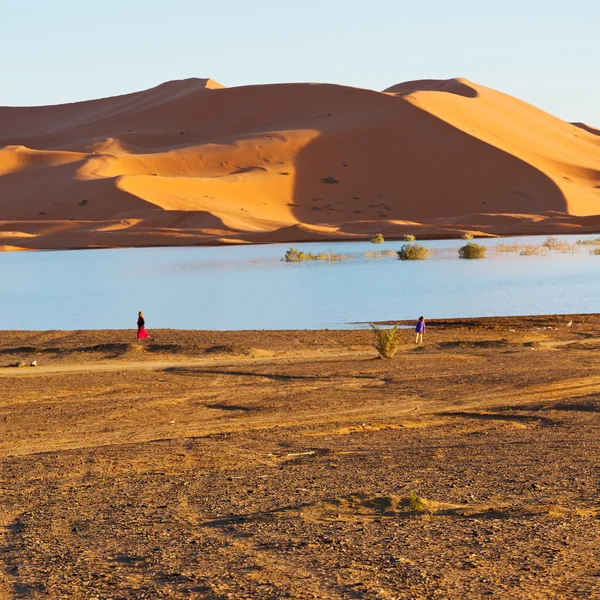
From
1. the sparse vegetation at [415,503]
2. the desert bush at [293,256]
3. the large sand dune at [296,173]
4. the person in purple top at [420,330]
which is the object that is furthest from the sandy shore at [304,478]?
the large sand dune at [296,173]

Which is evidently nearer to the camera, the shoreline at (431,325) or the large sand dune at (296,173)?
the shoreline at (431,325)

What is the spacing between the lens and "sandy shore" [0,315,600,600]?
556cm

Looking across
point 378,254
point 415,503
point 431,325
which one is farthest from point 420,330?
point 378,254

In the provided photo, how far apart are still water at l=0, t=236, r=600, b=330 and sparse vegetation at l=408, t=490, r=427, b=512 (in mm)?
17359

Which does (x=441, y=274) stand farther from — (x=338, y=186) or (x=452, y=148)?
(x=452, y=148)

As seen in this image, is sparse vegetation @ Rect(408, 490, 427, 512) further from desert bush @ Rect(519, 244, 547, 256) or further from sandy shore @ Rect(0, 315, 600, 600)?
desert bush @ Rect(519, 244, 547, 256)

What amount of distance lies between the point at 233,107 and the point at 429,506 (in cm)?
12721

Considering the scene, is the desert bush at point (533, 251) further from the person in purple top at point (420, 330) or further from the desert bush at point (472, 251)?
the person in purple top at point (420, 330)

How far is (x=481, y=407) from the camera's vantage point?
1297 cm

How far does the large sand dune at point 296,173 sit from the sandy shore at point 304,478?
5665cm

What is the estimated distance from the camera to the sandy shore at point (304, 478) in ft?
18.2

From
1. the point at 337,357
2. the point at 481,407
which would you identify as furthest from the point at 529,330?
the point at 481,407

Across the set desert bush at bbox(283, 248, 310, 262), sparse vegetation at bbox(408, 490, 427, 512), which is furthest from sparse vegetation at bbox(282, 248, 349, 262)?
sparse vegetation at bbox(408, 490, 427, 512)

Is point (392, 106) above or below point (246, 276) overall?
above
